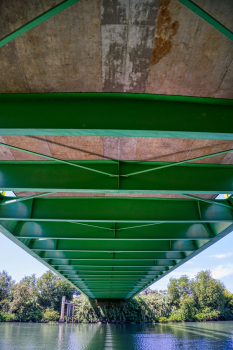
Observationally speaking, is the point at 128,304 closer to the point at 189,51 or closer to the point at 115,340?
the point at 115,340

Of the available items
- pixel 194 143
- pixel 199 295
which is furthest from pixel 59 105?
pixel 199 295

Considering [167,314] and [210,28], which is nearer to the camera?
[210,28]

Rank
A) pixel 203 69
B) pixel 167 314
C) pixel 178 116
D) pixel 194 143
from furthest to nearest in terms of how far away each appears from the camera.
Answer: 1. pixel 167 314
2. pixel 194 143
3. pixel 178 116
4. pixel 203 69

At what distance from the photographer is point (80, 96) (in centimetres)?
601

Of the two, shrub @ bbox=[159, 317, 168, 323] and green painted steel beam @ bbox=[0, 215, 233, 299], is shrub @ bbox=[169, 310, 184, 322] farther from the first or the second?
green painted steel beam @ bbox=[0, 215, 233, 299]

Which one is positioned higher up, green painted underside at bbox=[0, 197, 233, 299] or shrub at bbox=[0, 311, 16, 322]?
green painted underside at bbox=[0, 197, 233, 299]

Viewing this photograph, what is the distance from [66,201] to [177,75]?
705 centimetres

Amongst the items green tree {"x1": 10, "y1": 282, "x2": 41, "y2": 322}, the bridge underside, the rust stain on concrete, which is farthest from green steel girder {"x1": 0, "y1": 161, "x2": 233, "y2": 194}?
green tree {"x1": 10, "y1": 282, "x2": 41, "y2": 322}

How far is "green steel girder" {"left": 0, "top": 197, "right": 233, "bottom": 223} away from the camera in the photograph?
10688mm

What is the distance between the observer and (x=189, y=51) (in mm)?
5168

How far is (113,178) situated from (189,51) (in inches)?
177

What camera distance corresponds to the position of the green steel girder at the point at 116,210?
35.1 ft

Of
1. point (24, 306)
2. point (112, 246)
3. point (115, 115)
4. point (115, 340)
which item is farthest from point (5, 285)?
point (115, 115)

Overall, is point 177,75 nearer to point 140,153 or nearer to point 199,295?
point 140,153
